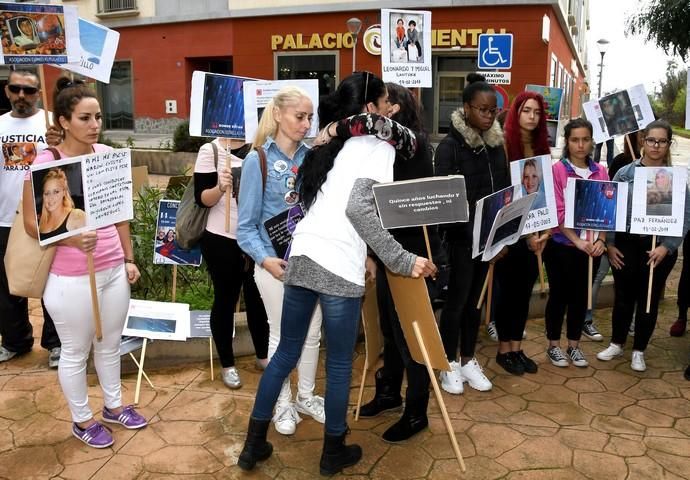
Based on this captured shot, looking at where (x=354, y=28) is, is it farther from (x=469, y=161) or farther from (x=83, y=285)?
(x=83, y=285)

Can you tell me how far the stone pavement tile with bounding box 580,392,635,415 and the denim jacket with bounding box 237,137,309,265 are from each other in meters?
2.12

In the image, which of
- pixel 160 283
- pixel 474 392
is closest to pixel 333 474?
pixel 474 392

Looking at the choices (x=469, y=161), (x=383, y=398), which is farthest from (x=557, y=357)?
(x=469, y=161)

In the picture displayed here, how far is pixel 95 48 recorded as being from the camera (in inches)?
155

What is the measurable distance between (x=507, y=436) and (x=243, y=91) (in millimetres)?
2446

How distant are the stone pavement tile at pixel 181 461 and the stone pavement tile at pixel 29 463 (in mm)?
438

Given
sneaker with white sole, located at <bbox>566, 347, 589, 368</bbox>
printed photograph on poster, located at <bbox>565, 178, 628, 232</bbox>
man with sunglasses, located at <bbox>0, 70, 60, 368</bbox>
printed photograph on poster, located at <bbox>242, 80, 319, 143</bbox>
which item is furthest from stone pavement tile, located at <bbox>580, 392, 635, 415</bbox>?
man with sunglasses, located at <bbox>0, 70, 60, 368</bbox>

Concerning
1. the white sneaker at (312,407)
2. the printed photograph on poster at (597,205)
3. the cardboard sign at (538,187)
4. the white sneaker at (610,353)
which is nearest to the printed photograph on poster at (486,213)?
the cardboard sign at (538,187)

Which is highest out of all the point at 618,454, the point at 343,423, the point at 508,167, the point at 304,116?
the point at 304,116

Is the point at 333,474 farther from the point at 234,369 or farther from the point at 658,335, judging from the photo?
the point at 658,335

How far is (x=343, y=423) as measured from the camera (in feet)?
9.21

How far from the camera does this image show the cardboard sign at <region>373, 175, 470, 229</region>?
2.47 m

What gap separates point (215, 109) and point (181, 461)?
6.29 feet

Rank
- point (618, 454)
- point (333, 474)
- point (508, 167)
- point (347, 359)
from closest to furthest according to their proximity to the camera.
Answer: point (347, 359)
point (333, 474)
point (618, 454)
point (508, 167)
